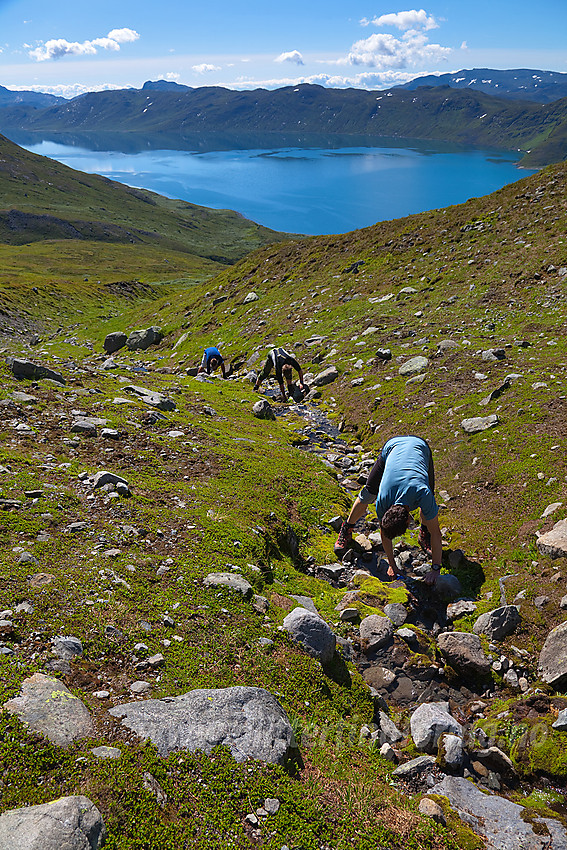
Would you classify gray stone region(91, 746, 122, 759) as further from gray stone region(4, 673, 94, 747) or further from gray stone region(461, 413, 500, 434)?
gray stone region(461, 413, 500, 434)

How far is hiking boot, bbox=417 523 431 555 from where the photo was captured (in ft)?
37.4

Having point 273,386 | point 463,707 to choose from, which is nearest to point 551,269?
point 273,386

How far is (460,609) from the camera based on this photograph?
9641 millimetres

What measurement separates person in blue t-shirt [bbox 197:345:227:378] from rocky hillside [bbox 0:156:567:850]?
272 inches

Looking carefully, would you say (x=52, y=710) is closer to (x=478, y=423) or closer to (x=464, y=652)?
(x=464, y=652)

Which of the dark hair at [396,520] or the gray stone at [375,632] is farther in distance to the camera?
the dark hair at [396,520]

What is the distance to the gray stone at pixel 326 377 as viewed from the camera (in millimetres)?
24938

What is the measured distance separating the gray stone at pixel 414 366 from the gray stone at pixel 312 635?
15.4 meters

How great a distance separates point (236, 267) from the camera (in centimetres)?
5328

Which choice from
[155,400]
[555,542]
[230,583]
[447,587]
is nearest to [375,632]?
[447,587]

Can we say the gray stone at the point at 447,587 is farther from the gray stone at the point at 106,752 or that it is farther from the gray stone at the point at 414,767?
the gray stone at the point at 106,752

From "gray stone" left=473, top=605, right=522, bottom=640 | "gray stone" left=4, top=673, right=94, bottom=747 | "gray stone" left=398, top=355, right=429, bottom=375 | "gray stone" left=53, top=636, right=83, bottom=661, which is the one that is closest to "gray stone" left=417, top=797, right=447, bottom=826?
"gray stone" left=473, top=605, right=522, bottom=640

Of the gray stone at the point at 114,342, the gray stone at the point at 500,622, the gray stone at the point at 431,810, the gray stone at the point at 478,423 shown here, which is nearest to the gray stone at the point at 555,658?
the gray stone at the point at 500,622

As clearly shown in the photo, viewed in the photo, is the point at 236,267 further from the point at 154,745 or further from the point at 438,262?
the point at 154,745
